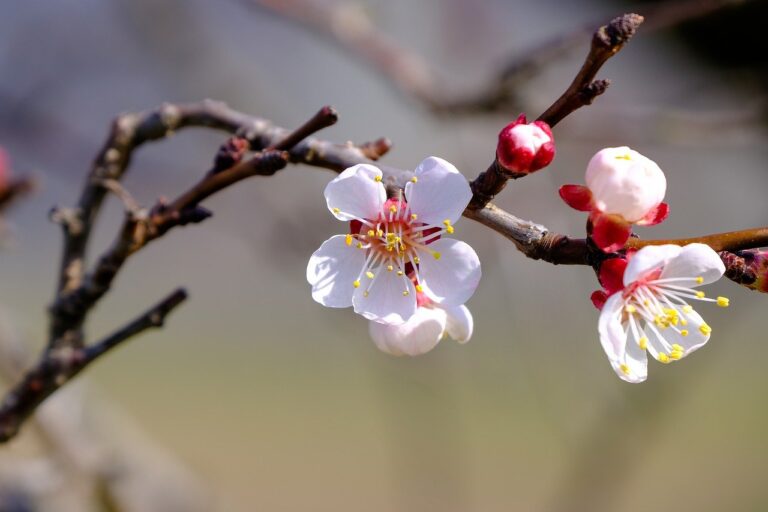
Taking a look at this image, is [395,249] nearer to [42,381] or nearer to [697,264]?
[697,264]

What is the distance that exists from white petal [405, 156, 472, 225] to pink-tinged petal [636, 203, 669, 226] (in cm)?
18

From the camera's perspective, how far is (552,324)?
2.13 metres

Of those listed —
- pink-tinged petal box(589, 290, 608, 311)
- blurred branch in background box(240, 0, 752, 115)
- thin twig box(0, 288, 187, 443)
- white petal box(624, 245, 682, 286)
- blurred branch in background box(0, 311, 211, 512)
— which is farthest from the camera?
blurred branch in background box(240, 0, 752, 115)

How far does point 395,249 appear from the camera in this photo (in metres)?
0.85

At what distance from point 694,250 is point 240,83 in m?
2.17

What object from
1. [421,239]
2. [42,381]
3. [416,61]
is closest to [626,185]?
[421,239]

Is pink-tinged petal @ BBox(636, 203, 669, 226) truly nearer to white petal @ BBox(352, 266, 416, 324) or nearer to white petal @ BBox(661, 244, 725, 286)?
white petal @ BBox(661, 244, 725, 286)

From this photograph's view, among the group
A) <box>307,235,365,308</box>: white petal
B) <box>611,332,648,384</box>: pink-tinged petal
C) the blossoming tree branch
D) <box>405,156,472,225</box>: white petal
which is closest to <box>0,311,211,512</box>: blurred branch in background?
the blossoming tree branch

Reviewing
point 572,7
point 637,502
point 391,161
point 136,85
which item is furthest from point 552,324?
point 637,502

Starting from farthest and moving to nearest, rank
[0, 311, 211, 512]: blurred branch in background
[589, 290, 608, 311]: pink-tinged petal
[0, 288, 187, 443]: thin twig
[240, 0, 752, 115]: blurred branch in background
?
[240, 0, 752, 115]: blurred branch in background, [0, 311, 211, 512]: blurred branch in background, [0, 288, 187, 443]: thin twig, [589, 290, 608, 311]: pink-tinged petal

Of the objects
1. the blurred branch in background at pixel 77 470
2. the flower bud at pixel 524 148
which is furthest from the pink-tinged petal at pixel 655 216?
the blurred branch in background at pixel 77 470

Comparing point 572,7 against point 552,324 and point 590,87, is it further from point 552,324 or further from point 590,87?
point 590,87

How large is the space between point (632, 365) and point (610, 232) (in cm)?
16

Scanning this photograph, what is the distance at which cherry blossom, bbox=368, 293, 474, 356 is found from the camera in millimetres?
812
